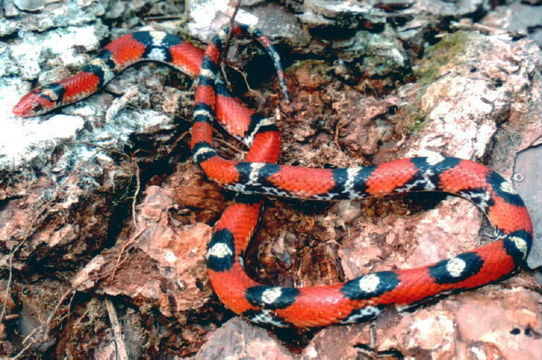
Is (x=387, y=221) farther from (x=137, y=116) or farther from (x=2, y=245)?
(x=2, y=245)

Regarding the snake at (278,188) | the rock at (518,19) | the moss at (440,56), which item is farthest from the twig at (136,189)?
the rock at (518,19)

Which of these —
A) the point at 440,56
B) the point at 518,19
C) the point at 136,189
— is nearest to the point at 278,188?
the point at 136,189

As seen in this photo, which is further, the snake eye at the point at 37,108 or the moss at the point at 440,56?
Result: the moss at the point at 440,56

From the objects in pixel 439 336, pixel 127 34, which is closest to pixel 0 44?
pixel 127 34

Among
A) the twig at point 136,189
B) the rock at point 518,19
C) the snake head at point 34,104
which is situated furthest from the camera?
the rock at point 518,19

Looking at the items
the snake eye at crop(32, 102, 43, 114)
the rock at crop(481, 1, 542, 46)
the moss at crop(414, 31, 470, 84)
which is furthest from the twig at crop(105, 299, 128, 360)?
the rock at crop(481, 1, 542, 46)

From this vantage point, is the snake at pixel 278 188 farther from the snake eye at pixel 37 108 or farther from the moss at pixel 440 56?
the moss at pixel 440 56

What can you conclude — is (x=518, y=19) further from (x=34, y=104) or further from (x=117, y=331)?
(x=117, y=331)
